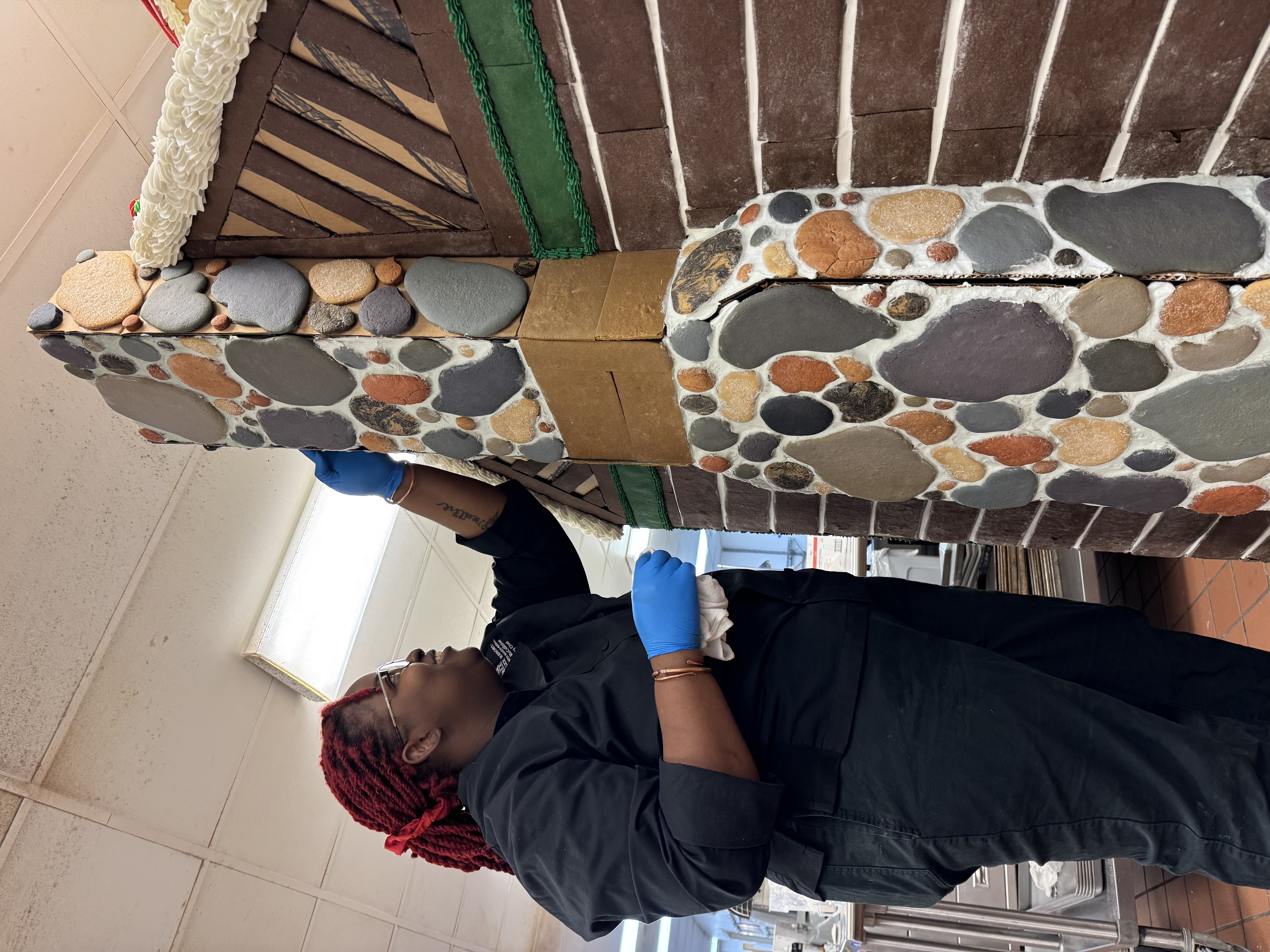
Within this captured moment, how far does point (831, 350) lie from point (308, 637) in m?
1.83

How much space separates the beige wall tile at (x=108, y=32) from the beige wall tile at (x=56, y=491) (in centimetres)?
10

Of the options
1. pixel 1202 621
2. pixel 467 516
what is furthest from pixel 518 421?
pixel 1202 621

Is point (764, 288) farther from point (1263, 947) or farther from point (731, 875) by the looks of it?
point (1263, 947)

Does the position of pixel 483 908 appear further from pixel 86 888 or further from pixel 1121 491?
pixel 1121 491

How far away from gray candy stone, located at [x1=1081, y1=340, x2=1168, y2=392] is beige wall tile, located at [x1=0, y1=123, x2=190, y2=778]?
209 centimetres

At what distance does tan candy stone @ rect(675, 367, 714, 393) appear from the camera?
4.54 ft

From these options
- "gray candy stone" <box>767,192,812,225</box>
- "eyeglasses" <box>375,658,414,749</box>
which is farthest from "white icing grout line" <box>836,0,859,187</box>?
"eyeglasses" <box>375,658,414,749</box>

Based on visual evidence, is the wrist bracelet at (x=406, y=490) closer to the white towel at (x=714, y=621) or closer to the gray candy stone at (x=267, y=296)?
the gray candy stone at (x=267, y=296)

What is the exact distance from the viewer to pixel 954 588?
158 cm

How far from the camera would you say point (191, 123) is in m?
1.35

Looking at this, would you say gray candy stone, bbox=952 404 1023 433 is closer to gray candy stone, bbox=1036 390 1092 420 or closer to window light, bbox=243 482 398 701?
gray candy stone, bbox=1036 390 1092 420

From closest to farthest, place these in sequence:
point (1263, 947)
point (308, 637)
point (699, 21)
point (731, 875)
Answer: point (699, 21), point (731, 875), point (1263, 947), point (308, 637)

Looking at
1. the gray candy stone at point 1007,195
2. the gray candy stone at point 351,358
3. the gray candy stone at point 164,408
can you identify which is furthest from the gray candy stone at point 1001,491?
the gray candy stone at point 164,408

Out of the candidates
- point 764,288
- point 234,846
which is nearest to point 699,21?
point 764,288
